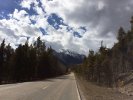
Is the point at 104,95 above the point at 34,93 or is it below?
below

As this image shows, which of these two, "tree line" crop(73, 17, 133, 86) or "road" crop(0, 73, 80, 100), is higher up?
"tree line" crop(73, 17, 133, 86)

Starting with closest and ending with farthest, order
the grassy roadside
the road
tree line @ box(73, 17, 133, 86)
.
→ the road
the grassy roadside
tree line @ box(73, 17, 133, 86)

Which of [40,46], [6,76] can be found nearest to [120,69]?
[40,46]

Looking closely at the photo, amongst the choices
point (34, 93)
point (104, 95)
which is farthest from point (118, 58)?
point (34, 93)

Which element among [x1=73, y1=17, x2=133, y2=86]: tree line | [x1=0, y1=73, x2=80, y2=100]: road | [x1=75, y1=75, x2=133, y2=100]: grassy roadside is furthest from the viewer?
[x1=73, y1=17, x2=133, y2=86]: tree line

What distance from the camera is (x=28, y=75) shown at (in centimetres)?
7894

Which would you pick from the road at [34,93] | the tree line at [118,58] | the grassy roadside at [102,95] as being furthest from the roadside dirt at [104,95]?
the tree line at [118,58]

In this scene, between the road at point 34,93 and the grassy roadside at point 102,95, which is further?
the grassy roadside at point 102,95

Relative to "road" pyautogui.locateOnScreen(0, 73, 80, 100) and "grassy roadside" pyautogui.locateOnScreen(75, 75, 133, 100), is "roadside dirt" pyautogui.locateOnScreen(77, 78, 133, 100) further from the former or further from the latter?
"road" pyautogui.locateOnScreen(0, 73, 80, 100)

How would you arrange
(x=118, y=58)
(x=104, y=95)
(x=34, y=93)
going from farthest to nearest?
1. (x=118, y=58)
2. (x=104, y=95)
3. (x=34, y=93)

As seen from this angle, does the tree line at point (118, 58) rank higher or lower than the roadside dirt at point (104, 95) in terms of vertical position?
higher

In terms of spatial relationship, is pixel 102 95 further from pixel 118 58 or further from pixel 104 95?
pixel 118 58

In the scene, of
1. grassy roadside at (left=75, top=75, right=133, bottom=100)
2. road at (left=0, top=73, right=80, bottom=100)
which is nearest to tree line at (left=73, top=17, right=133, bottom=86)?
grassy roadside at (left=75, top=75, right=133, bottom=100)

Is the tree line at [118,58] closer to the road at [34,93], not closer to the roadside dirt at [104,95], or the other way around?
the roadside dirt at [104,95]
